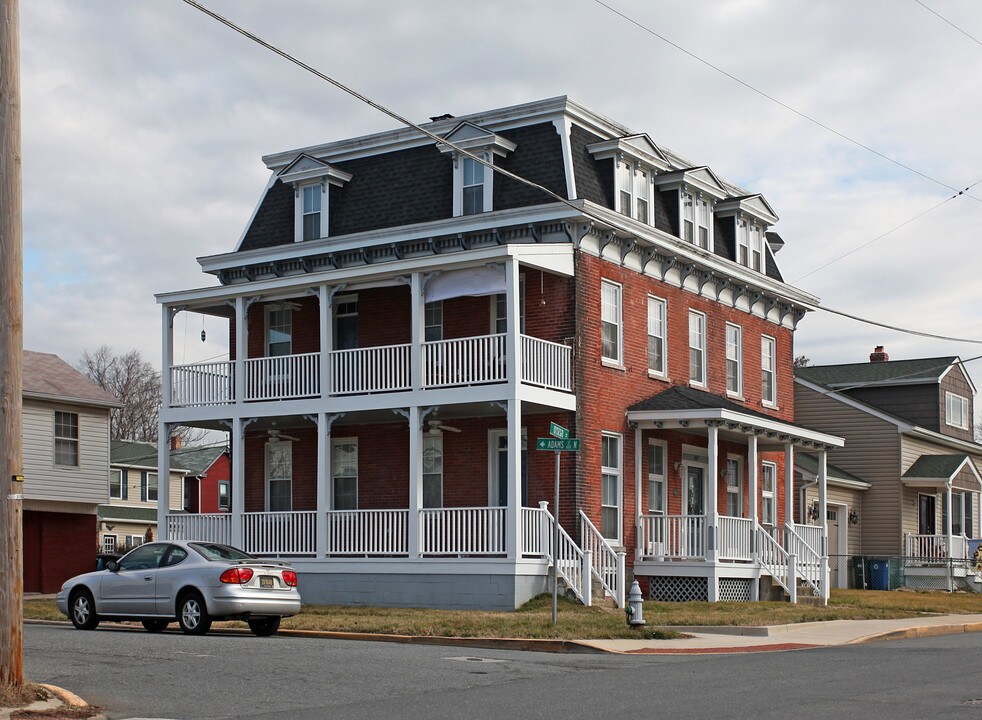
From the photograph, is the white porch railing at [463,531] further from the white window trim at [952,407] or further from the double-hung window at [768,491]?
the white window trim at [952,407]

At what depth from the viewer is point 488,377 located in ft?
86.5

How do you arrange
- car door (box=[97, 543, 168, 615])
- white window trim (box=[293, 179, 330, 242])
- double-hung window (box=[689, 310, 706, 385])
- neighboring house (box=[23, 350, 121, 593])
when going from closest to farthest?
car door (box=[97, 543, 168, 615]), white window trim (box=[293, 179, 330, 242]), double-hung window (box=[689, 310, 706, 385]), neighboring house (box=[23, 350, 121, 593])

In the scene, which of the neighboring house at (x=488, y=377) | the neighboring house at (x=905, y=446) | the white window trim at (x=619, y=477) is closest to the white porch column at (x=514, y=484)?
the neighboring house at (x=488, y=377)

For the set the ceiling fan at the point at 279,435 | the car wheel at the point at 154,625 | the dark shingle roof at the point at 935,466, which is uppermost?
the ceiling fan at the point at 279,435

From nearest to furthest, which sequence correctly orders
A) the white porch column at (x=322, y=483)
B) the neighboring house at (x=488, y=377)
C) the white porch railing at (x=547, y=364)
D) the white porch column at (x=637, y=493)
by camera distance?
1. the white porch railing at (x=547, y=364)
2. the neighboring house at (x=488, y=377)
3. the white porch column at (x=322, y=483)
4. the white porch column at (x=637, y=493)

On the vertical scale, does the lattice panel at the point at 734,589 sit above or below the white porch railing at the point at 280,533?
below

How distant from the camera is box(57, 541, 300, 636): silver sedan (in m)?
19.8

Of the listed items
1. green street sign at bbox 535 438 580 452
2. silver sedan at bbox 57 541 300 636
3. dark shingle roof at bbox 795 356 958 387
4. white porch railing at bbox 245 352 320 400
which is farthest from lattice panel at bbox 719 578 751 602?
dark shingle roof at bbox 795 356 958 387

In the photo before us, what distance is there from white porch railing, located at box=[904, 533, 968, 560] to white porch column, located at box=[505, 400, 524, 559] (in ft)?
68.2

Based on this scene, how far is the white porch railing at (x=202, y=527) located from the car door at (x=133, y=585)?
8055 mm

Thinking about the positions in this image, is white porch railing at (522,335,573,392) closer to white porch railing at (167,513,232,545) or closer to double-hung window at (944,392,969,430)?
white porch railing at (167,513,232,545)

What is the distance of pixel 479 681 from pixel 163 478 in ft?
56.8

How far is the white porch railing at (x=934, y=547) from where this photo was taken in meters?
42.2

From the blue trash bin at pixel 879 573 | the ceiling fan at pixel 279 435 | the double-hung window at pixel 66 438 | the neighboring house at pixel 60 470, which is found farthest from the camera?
the double-hung window at pixel 66 438
